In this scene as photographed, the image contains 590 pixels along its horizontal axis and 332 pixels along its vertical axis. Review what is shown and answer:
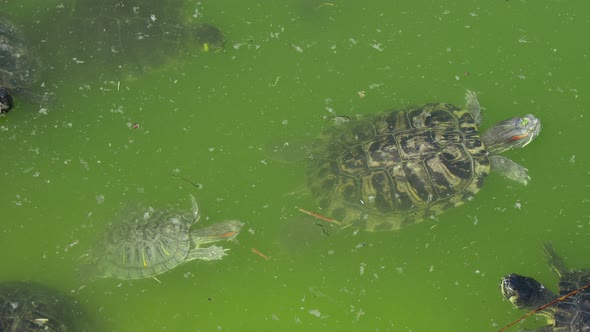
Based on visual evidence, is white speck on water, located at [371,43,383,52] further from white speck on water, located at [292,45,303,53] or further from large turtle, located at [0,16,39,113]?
large turtle, located at [0,16,39,113]

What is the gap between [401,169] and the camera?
386cm

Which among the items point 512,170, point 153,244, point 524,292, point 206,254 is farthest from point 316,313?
point 512,170

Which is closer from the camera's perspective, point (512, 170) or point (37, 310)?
point (37, 310)

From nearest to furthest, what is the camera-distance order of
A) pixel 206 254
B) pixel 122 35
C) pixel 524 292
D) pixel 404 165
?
pixel 524 292, pixel 404 165, pixel 206 254, pixel 122 35

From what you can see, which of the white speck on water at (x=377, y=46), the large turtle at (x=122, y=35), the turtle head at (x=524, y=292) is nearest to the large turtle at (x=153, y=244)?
the large turtle at (x=122, y=35)

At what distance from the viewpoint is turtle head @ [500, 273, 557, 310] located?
148 inches

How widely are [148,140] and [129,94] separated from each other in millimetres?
420

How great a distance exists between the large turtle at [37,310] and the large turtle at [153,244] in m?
0.26

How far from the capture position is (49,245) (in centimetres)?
409

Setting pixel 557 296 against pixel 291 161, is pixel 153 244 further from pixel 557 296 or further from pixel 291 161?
pixel 557 296

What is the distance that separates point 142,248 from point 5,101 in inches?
60.8

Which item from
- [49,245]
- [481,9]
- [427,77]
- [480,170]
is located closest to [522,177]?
[480,170]

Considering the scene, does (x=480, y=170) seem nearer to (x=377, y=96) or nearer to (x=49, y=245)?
(x=377, y=96)

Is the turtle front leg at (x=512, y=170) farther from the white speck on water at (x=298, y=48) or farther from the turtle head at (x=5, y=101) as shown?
the turtle head at (x=5, y=101)
